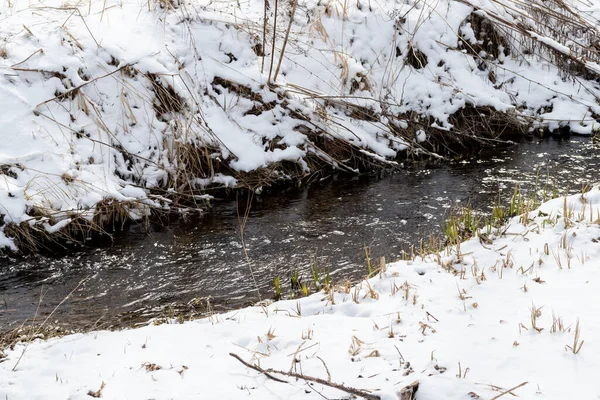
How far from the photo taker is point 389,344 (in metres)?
3.02

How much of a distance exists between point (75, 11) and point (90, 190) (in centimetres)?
298

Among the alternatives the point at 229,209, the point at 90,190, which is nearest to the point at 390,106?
the point at 229,209

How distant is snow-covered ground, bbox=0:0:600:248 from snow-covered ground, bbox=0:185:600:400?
2948 mm

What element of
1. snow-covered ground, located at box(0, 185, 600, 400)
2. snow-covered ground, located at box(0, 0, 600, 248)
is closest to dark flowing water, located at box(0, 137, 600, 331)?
snow-covered ground, located at box(0, 0, 600, 248)

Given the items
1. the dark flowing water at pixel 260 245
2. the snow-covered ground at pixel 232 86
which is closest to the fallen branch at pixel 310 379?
the dark flowing water at pixel 260 245

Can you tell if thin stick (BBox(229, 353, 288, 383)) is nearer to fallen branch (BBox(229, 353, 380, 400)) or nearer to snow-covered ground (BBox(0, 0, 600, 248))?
fallen branch (BBox(229, 353, 380, 400))

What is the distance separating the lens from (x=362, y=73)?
27.6 feet

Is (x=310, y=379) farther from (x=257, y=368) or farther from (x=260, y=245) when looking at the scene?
(x=260, y=245)

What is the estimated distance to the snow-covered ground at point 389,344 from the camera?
8.66 ft

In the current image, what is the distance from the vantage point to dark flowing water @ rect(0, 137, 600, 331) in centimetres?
460

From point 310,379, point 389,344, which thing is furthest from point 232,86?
point 310,379

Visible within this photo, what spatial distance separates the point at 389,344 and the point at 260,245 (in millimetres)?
2797

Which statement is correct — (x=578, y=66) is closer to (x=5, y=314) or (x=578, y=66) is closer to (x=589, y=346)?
(x=589, y=346)

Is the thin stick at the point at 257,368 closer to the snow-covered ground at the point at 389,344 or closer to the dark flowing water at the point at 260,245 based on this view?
the snow-covered ground at the point at 389,344
